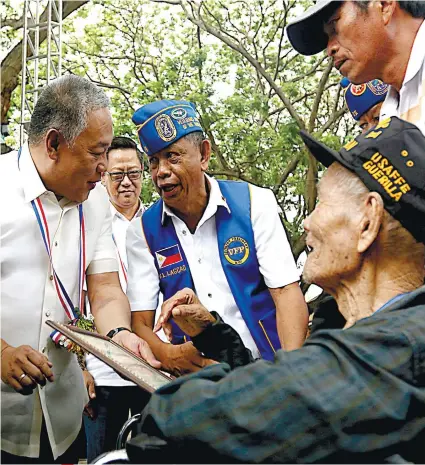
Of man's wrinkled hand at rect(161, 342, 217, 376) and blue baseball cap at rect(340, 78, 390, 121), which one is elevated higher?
blue baseball cap at rect(340, 78, 390, 121)

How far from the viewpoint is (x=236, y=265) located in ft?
10.2

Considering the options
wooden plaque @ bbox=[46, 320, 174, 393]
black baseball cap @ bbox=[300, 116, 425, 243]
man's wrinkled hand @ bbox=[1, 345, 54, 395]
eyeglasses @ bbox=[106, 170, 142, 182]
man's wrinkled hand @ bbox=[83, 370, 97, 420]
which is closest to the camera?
black baseball cap @ bbox=[300, 116, 425, 243]

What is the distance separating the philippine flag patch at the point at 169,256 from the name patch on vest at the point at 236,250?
20 cm

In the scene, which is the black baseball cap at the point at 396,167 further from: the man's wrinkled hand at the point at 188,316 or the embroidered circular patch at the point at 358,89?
the embroidered circular patch at the point at 358,89

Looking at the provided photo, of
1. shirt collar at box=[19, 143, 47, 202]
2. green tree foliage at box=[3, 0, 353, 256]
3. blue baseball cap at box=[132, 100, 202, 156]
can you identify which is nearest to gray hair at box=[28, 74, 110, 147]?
shirt collar at box=[19, 143, 47, 202]

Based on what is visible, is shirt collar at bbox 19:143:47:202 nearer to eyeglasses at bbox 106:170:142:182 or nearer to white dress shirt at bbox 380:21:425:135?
white dress shirt at bbox 380:21:425:135

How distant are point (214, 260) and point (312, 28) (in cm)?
101

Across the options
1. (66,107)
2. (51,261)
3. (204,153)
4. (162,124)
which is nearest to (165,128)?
(162,124)

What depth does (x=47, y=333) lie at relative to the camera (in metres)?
2.83

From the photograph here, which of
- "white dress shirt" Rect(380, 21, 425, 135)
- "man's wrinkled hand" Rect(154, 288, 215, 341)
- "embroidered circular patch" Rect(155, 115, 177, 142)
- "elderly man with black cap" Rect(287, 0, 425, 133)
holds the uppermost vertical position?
"embroidered circular patch" Rect(155, 115, 177, 142)

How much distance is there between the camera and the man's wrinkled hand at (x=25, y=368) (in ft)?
8.13

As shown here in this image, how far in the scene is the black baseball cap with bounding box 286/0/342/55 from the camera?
2855 millimetres

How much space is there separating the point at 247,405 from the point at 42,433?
168 cm

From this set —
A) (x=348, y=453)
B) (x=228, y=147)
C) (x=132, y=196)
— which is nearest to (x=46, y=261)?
(x=348, y=453)
